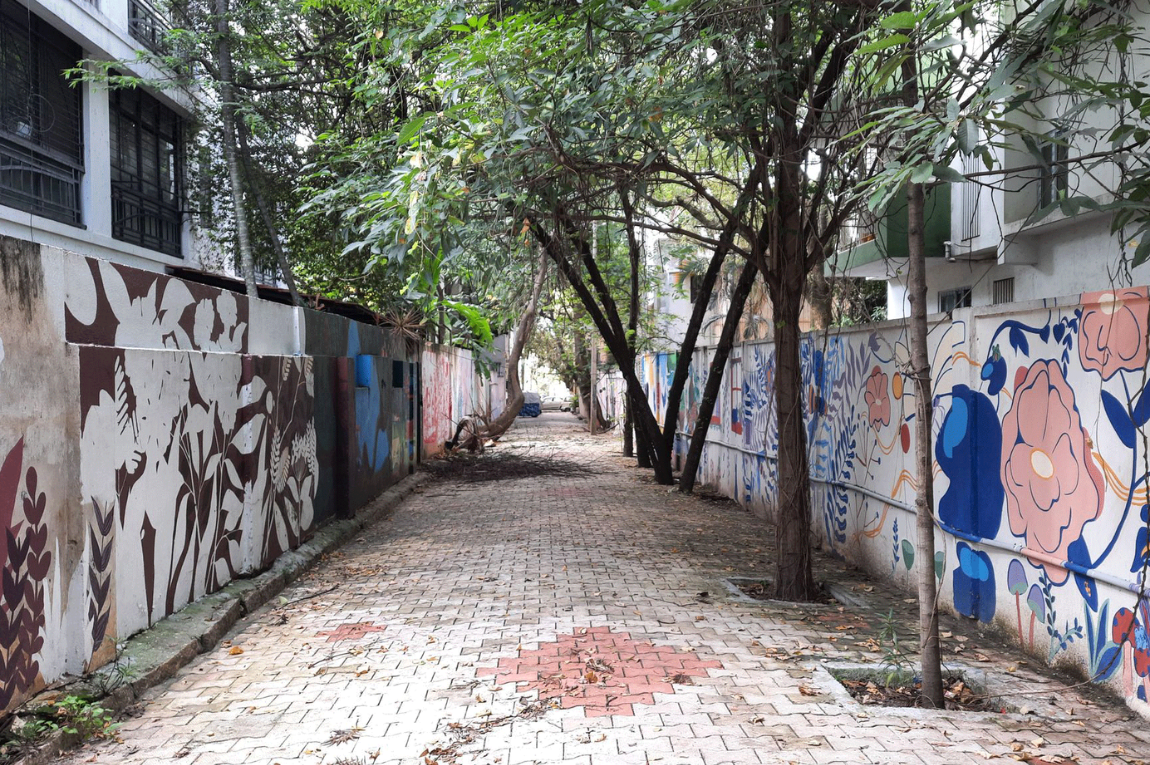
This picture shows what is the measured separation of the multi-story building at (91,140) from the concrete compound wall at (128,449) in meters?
5.77

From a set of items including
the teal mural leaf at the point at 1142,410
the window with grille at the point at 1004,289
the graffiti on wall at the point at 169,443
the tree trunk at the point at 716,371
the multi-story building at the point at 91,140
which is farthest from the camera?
the window with grille at the point at 1004,289

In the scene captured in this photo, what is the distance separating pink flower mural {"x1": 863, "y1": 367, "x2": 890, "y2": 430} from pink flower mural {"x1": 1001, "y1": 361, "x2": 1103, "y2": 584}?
6.15ft

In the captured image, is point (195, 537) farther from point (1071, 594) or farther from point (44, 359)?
point (1071, 594)

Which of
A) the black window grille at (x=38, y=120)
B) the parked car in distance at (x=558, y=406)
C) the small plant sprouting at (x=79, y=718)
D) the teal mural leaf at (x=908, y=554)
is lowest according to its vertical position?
the small plant sprouting at (x=79, y=718)

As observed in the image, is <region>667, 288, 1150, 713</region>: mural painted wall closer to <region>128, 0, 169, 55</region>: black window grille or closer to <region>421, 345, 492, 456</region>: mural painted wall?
<region>421, 345, 492, 456</region>: mural painted wall

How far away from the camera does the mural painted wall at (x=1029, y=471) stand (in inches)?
179

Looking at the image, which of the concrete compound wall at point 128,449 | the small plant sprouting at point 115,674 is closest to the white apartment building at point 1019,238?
the concrete compound wall at point 128,449

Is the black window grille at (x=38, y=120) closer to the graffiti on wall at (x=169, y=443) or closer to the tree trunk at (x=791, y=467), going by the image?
the graffiti on wall at (x=169, y=443)

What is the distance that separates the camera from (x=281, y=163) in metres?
15.2

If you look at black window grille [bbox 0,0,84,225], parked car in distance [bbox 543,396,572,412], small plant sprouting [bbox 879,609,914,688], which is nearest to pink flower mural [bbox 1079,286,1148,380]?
small plant sprouting [bbox 879,609,914,688]

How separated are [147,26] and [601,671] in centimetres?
1548

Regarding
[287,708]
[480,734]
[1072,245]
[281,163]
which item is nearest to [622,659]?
[480,734]

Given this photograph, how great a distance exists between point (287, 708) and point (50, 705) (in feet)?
3.57

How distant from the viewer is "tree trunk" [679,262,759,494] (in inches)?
494
